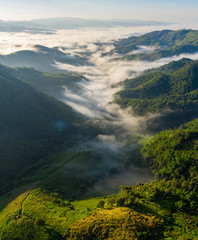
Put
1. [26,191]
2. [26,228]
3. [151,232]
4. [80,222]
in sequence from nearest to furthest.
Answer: [151,232] < [80,222] < [26,228] < [26,191]

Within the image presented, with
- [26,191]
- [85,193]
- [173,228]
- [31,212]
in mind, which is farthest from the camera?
[85,193]

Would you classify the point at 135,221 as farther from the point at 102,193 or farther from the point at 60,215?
the point at 102,193

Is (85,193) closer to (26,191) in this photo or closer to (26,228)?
(26,191)

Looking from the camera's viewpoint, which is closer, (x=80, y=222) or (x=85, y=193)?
(x=80, y=222)

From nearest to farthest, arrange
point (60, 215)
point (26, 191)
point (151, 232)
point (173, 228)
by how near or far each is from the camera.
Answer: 1. point (151, 232)
2. point (173, 228)
3. point (60, 215)
4. point (26, 191)

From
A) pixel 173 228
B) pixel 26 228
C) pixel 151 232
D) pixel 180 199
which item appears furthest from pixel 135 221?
pixel 26 228

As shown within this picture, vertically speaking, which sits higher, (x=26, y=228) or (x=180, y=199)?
(x=180, y=199)

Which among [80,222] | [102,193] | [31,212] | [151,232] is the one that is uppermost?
[151,232]

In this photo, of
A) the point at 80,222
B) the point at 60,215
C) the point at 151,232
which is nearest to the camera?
the point at 151,232

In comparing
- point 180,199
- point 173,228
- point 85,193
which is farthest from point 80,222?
point 85,193
